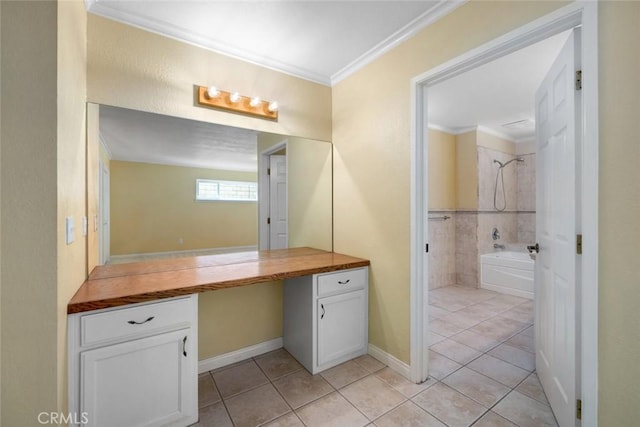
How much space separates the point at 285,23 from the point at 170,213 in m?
1.53

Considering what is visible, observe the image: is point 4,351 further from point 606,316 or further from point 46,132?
point 606,316

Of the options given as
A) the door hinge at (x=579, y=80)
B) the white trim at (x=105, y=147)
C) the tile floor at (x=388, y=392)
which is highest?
the door hinge at (x=579, y=80)

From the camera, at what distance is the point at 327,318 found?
198 cm

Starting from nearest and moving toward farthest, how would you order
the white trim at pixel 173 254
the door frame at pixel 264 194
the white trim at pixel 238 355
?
the white trim at pixel 173 254 < the white trim at pixel 238 355 < the door frame at pixel 264 194

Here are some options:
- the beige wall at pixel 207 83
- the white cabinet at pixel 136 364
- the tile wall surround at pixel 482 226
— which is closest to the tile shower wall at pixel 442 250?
the tile wall surround at pixel 482 226

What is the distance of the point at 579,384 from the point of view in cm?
122

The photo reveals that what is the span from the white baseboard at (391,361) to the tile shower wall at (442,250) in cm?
211

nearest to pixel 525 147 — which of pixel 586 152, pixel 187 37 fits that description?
pixel 586 152

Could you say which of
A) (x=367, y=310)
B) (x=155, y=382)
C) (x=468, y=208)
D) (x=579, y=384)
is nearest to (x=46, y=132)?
(x=155, y=382)

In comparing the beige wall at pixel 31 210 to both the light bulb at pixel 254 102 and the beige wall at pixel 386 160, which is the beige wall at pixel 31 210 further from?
the beige wall at pixel 386 160

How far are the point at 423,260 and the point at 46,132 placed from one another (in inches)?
78.8

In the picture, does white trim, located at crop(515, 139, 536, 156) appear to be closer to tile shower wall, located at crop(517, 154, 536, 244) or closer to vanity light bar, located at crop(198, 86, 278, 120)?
tile shower wall, located at crop(517, 154, 536, 244)

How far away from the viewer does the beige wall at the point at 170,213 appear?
1.78 metres

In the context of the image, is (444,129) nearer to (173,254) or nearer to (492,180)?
(492,180)
